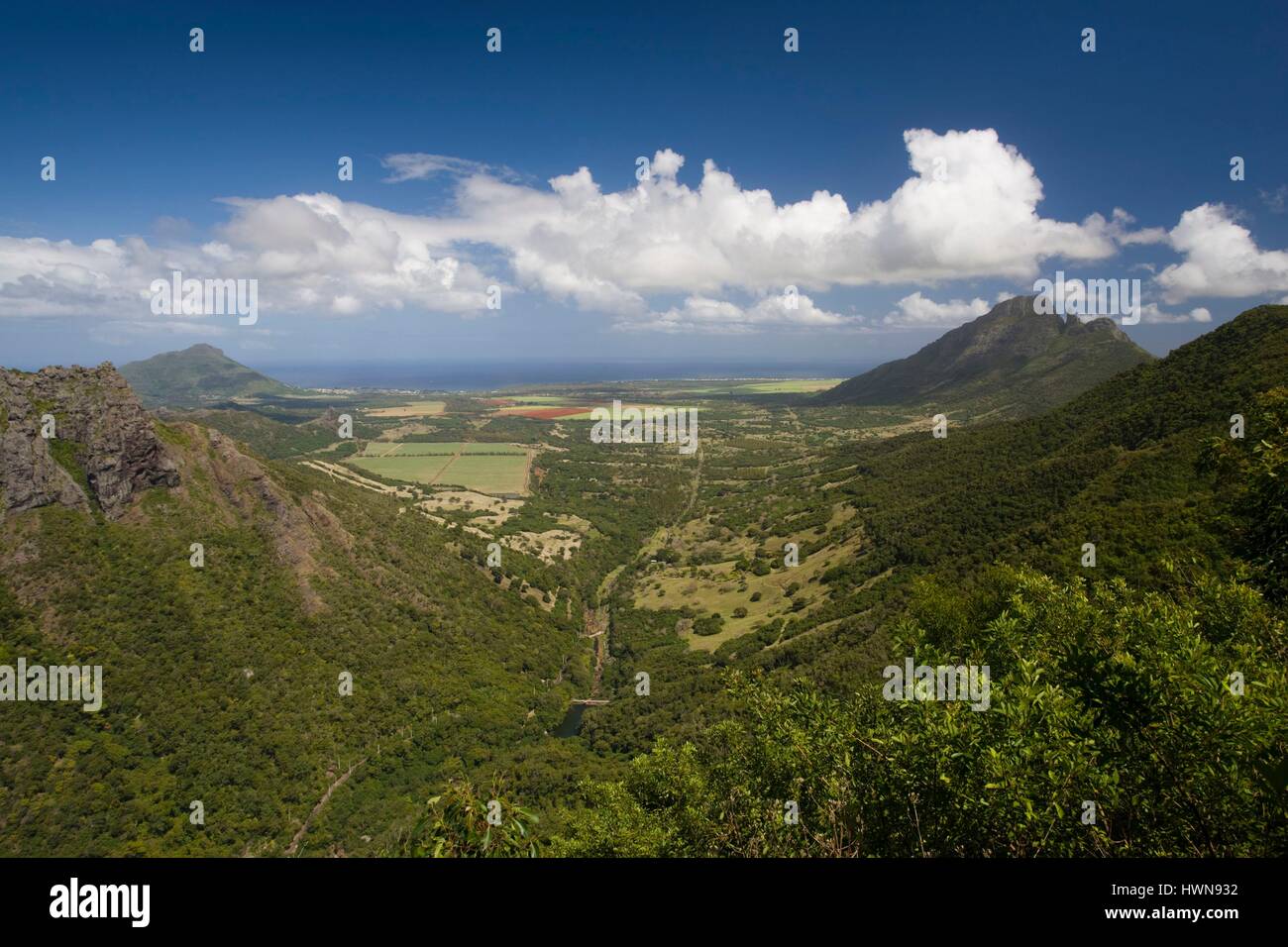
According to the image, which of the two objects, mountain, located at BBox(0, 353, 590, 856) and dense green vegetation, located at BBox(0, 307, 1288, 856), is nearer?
dense green vegetation, located at BBox(0, 307, 1288, 856)

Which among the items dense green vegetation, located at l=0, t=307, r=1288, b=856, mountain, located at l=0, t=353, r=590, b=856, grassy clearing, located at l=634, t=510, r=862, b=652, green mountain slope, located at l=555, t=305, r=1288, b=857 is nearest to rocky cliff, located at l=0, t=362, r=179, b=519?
mountain, located at l=0, t=353, r=590, b=856

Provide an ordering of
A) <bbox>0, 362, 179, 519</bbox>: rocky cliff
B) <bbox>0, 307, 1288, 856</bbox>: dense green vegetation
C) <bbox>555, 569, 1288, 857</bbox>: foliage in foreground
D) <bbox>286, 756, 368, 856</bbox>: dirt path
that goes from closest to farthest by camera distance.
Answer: <bbox>555, 569, 1288, 857</bbox>: foliage in foreground → <bbox>0, 307, 1288, 856</bbox>: dense green vegetation → <bbox>286, 756, 368, 856</bbox>: dirt path → <bbox>0, 362, 179, 519</bbox>: rocky cliff

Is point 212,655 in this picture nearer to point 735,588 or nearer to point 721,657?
point 721,657

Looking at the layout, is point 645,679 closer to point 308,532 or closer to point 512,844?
point 308,532

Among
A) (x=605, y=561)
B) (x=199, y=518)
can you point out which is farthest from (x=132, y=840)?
(x=605, y=561)

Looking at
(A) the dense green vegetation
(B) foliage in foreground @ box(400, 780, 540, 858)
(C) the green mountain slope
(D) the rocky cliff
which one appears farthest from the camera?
(D) the rocky cliff

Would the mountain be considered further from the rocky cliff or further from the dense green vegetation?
the dense green vegetation

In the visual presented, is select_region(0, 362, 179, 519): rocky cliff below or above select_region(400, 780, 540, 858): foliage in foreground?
above

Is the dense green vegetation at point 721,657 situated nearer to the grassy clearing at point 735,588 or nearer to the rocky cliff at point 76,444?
the grassy clearing at point 735,588
